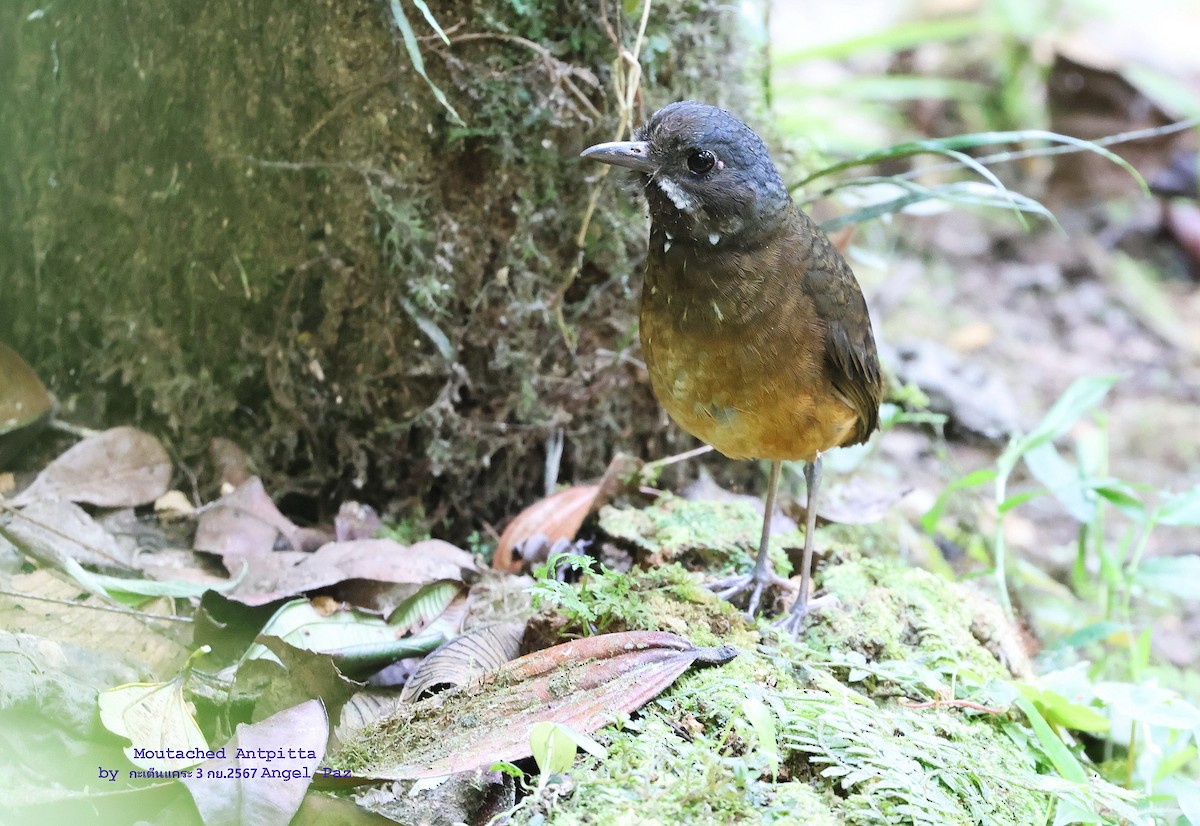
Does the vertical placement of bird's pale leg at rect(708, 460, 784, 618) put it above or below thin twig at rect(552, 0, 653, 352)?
below

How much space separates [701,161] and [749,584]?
1287 millimetres

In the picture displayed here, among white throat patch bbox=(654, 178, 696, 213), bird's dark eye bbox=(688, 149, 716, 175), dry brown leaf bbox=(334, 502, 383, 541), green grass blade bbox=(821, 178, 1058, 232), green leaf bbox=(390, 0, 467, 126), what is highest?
green leaf bbox=(390, 0, 467, 126)

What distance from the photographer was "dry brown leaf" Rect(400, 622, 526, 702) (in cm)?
251

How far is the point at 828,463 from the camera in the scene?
4227 millimetres

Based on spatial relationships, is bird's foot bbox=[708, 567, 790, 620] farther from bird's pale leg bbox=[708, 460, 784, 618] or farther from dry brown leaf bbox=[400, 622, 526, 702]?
dry brown leaf bbox=[400, 622, 526, 702]

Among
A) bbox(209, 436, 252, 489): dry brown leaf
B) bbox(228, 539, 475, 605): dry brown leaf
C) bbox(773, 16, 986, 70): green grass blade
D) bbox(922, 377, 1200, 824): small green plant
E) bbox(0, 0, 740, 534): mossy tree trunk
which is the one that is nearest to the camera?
bbox(922, 377, 1200, 824): small green plant

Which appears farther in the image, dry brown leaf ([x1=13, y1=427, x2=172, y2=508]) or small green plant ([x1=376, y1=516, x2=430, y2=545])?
small green plant ([x1=376, y1=516, x2=430, y2=545])

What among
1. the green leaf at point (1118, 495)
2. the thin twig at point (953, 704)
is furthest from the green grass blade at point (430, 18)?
the green leaf at point (1118, 495)

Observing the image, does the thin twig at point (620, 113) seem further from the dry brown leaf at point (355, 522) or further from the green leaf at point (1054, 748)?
the green leaf at point (1054, 748)

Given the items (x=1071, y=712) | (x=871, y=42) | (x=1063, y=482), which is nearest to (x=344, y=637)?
(x=1071, y=712)

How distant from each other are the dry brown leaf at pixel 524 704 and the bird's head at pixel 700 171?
43.4 inches

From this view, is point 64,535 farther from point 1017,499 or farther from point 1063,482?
point 1063,482

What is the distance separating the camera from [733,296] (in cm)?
274

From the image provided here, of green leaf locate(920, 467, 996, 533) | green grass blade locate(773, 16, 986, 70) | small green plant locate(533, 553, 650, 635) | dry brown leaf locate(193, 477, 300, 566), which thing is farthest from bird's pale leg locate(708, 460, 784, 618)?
green grass blade locate(773, 16, 986, 70)
